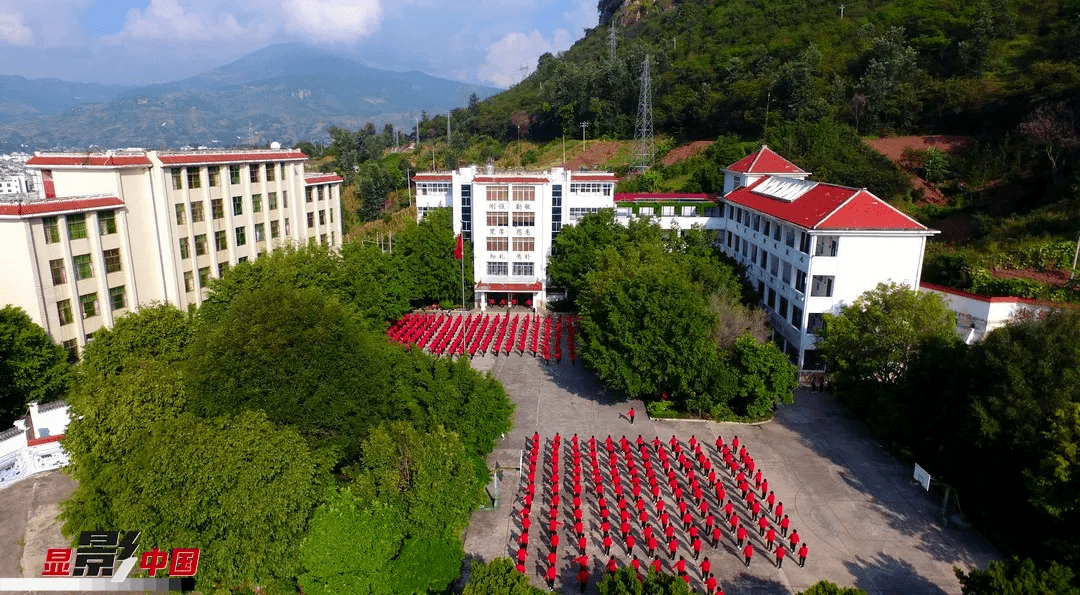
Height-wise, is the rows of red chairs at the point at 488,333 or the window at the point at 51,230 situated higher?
the window at the point at 51,230

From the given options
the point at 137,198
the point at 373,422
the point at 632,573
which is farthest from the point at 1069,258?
the point at 137,198

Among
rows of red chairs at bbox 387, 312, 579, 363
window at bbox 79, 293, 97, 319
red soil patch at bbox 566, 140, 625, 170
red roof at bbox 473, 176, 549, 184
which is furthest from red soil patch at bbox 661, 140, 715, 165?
window at bbox 79, 293, 97, 319

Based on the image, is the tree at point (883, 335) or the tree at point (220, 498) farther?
the tree at point (883, 335)

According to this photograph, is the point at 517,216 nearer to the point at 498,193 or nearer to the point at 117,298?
the point at 498,193

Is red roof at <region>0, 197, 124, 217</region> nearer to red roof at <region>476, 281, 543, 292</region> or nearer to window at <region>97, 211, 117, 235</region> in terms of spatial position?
window at <region>97, 211, 117, 235</region>

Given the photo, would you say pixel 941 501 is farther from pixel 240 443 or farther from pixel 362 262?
pixel 362 262

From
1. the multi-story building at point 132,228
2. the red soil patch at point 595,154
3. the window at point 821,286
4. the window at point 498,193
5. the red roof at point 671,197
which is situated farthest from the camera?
the red soil patch at point 595,154

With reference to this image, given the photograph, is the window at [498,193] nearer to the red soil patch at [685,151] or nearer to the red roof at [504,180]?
the red roof at [504,180]

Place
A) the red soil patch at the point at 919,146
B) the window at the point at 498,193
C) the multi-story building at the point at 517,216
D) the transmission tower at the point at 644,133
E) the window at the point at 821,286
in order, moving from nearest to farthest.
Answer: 1. the window at the point at 821,286
2. the window at the point at 498,193
3. the multi-story building at the point at 517,216
4. the red soil patch at the point at 919,146
5. the transmission tower at the point at 644,133

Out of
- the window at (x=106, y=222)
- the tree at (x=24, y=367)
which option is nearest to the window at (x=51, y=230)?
the window at (x=106, y=222)
